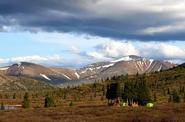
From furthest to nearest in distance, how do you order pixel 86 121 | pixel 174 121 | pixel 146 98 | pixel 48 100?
pixel 48 100 → pixel 146 98 → pixel 86 121 → pixel 174 121

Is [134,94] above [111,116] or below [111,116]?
above

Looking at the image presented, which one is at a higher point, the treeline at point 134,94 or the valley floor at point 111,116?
the treeline at point 134,94

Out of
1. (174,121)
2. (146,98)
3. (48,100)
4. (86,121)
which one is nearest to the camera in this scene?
(174,121)

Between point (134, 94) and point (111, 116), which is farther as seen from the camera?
point (134, 94)

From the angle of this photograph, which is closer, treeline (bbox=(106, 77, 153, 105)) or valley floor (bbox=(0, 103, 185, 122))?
valley floor (bbox=(0, 103, 185, 122))

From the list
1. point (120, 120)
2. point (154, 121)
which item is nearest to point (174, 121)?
point (154, 121)

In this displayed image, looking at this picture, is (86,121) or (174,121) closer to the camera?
(174,121)

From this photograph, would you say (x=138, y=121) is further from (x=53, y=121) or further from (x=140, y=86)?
(x=140, y=86)

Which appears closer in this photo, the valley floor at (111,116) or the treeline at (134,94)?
the valley floor at (111,116)

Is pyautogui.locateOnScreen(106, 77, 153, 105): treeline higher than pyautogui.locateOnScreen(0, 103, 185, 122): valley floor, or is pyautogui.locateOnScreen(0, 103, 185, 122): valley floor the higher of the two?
pyautogui.locateOnScreen(106, 77, 153, 105): treeline

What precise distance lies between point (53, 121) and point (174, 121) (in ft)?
80.7

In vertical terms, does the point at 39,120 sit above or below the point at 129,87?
below

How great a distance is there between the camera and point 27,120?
85.8m

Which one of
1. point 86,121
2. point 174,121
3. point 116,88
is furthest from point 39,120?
point 116,88
